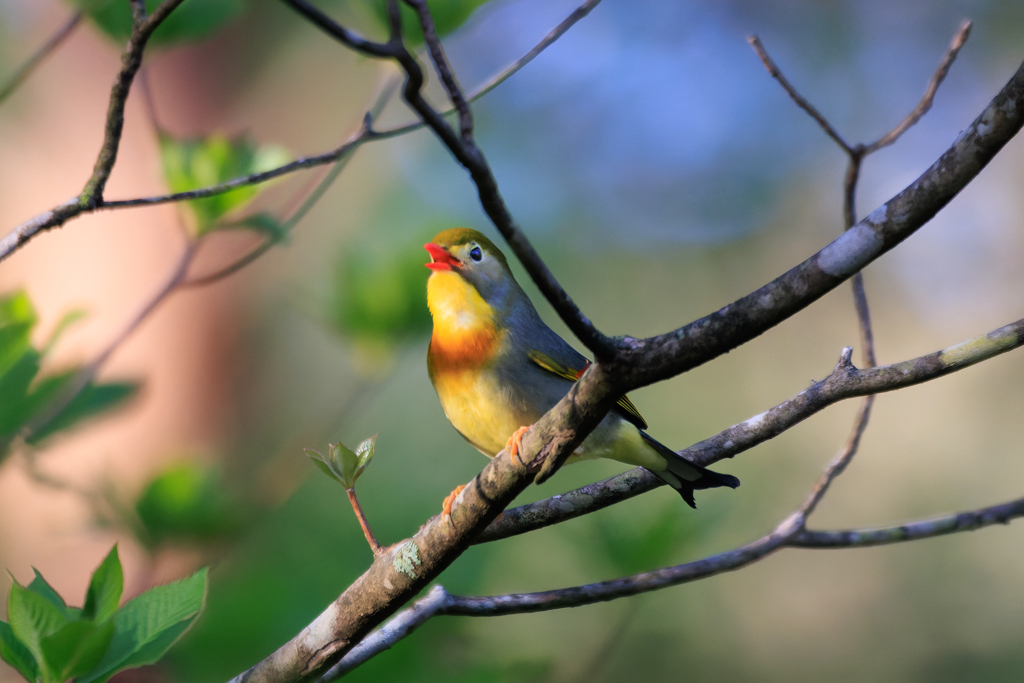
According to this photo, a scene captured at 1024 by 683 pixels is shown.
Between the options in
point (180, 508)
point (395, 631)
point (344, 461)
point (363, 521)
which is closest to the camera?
point (344, 461)

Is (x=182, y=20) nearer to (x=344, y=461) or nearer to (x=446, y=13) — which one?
(x=446, y=13)

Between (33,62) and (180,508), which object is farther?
(180,508)

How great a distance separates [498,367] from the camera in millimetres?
2166

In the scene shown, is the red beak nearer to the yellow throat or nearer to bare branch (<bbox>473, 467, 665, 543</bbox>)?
the yellow throat

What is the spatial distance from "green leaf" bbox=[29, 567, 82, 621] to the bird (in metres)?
1.01

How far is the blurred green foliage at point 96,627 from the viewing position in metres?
0.96

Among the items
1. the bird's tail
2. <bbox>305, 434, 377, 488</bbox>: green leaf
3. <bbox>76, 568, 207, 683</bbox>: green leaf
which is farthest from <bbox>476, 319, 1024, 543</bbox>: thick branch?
<bbox>76, 568, 207, 683</bbox>: green leaf

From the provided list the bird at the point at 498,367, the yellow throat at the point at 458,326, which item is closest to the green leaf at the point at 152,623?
the bird at the point at 498,367

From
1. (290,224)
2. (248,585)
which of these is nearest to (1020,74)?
(290,224)

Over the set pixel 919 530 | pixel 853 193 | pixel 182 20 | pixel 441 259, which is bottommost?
pixel 919 530

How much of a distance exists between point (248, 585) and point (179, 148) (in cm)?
128

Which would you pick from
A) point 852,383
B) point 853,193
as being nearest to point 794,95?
point 853,193

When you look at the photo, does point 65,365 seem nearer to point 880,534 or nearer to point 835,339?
point 880,534

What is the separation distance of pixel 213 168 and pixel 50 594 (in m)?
1.21
